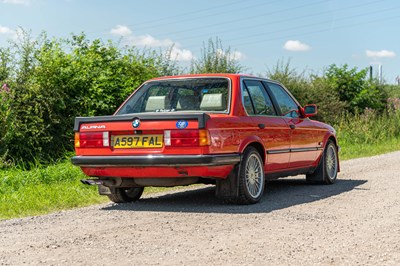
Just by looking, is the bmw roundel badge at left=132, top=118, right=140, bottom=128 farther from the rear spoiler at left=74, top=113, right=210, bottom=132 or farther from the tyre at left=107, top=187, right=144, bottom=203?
the tyre at left=107, top=187, right=144, bottom=203

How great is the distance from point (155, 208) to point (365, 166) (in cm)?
722

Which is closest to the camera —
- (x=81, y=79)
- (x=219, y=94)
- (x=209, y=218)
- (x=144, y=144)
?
(x=209, y=218)

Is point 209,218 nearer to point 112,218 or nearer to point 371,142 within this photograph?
point 112,218

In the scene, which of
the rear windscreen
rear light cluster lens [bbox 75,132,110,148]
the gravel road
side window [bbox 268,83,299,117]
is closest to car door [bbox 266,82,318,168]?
side window [bbox 268,83,299,117]

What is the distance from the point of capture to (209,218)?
23.2ft

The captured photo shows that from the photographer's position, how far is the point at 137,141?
25.2 ft

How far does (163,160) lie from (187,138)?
380mm

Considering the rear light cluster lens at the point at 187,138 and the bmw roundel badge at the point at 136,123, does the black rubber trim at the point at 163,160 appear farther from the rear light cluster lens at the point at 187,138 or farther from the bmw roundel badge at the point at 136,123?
the bmw roundel badge at the point at 136,123

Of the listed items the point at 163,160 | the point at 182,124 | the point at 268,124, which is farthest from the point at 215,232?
the point at 268,124

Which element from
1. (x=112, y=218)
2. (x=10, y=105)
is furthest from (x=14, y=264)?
(x=10, y=105)

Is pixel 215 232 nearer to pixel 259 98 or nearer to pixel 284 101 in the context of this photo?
pixel 259 98

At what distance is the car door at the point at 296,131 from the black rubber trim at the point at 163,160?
1.86 meters

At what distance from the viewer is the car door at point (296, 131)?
941cm

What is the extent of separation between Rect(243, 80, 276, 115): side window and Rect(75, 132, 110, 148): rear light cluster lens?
1.88 m
